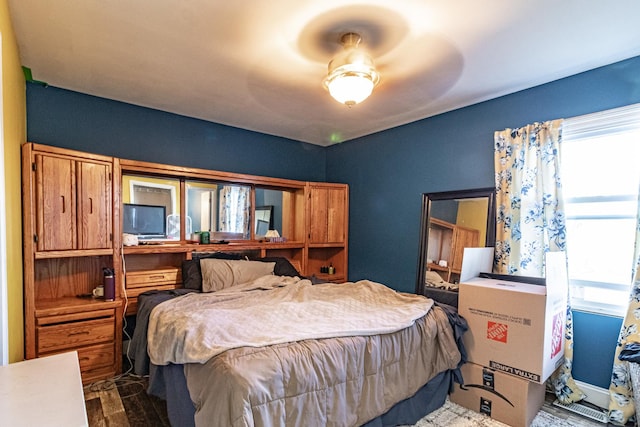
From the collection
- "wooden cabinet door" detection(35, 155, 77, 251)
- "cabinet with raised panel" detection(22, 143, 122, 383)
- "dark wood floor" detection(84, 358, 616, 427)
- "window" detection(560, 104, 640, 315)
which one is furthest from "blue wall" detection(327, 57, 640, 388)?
A: "wooden cabinet door" detection(35, 155, 77, 251)

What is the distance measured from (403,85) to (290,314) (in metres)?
2.00

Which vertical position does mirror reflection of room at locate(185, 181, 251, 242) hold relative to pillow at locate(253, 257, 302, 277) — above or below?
above

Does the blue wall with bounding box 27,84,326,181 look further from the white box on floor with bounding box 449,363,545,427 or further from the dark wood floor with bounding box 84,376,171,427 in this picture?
the white box on floor with bounding box 449,363,545,427

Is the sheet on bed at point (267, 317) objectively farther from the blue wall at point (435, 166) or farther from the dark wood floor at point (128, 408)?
the blue wall at point (435, 166)

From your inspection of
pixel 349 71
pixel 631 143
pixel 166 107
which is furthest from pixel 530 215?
pixel 166 107

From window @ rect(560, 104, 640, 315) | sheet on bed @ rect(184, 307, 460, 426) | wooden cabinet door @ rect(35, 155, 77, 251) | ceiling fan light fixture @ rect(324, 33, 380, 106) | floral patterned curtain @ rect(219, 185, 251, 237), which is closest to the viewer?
sheet on bed @ rect(184, 307, 460, 426)

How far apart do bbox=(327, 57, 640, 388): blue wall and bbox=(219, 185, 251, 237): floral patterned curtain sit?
1.39 meters

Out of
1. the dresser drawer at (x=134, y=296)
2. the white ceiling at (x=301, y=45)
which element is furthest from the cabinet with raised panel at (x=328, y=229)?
the dresser drawer at (x=134, y=296)

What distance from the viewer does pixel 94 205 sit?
8.54 ft

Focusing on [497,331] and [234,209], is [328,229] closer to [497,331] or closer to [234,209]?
[234,209]

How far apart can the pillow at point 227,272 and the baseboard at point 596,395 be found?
2760 mm

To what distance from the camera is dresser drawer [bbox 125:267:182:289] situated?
2.94 meters

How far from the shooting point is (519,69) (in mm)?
2355

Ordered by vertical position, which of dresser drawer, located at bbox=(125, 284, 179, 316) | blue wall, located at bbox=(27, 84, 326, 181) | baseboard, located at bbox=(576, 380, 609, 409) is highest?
blue wall, located at bbox=(27, 84, 326, 181)
